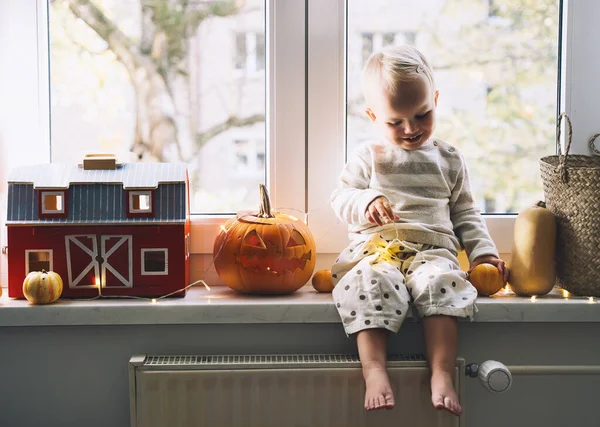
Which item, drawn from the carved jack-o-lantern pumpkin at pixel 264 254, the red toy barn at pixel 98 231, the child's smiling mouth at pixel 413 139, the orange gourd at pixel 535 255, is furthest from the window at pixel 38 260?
the orange gourd at pixel 535 255

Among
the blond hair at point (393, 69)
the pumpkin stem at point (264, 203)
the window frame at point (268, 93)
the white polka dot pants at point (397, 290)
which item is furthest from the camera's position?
the window frame at point (268, 93)

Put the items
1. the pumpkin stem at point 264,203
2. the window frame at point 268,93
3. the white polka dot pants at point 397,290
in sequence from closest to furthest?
the white polka dot pants at point 397,290 < the pumpkin stem at point 264,203 < the window frame at point 268,93

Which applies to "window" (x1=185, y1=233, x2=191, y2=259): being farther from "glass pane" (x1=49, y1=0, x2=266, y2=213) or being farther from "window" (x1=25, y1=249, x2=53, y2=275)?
"window" (x1=25, y1=249, x2=53, y2=275)

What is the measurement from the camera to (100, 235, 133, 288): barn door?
1.64m

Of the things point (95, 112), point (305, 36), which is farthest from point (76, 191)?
point (305, 36)

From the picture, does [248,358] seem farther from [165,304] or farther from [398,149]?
[398,149]

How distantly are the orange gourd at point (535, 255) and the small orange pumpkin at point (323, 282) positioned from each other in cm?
43

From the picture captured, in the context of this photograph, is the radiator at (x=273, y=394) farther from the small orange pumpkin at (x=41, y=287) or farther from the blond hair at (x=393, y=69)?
the blond hair at (x=393, y=69)

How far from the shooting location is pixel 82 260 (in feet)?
5.38

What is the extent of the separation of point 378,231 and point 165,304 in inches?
20.4

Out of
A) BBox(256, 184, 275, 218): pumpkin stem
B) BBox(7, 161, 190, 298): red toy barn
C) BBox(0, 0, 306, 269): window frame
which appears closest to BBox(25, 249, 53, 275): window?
BBox(7, 161, 190, 298): red toy barn

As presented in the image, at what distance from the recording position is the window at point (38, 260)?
1630 mm

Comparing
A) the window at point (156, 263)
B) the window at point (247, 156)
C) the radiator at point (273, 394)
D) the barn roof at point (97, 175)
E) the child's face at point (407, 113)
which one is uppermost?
the child's face at point (407, 113)

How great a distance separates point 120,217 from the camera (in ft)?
5.36
